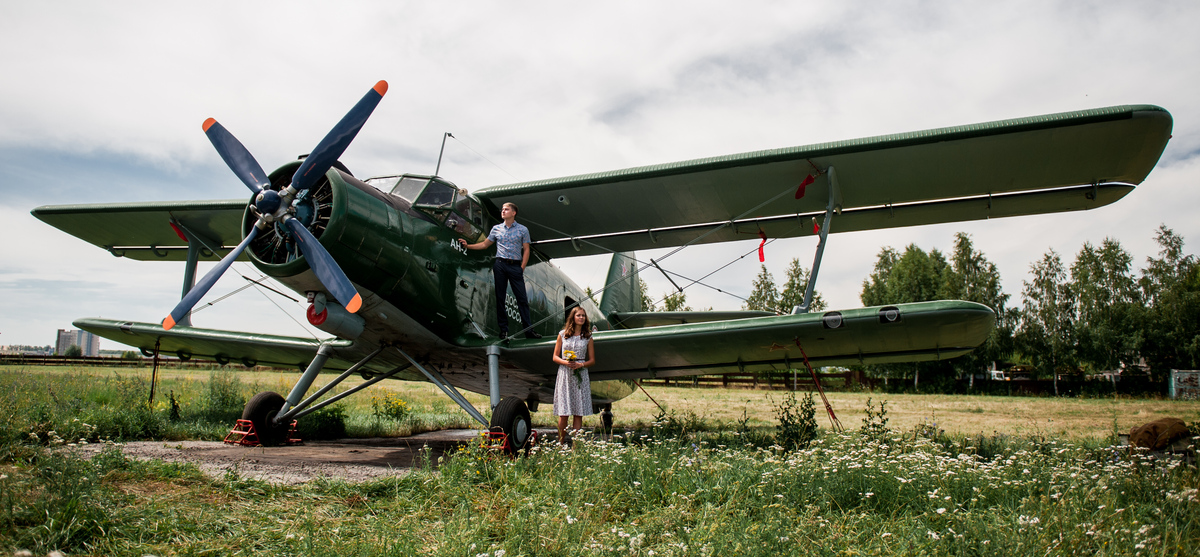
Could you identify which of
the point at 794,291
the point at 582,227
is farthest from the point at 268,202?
the point at 794,291

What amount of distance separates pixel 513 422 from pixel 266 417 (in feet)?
11.1

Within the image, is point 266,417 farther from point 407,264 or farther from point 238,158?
point 238,158

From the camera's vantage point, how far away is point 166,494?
3389 mm

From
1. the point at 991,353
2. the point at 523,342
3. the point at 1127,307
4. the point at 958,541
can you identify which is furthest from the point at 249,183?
the point at 1127,307

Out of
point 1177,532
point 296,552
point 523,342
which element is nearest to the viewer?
point 296,552

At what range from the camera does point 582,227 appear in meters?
8.38

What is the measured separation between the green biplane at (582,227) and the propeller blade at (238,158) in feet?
0.05

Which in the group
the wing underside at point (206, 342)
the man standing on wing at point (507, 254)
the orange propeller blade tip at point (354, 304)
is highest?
the man standing on wing at point (507, 254)

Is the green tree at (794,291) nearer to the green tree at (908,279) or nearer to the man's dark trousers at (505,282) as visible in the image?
the green tree at (908,279)

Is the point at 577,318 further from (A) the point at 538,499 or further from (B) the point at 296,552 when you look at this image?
(B) the point at 296,552

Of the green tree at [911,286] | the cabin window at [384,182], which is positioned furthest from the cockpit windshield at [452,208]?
the green tree at [911,286]

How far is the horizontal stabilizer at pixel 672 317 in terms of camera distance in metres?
10.0

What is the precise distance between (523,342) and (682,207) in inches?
106

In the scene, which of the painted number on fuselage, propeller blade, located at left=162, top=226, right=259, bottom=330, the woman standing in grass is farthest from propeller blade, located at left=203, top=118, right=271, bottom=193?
the woman standing in grass
